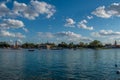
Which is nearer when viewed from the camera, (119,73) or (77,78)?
(77,78)

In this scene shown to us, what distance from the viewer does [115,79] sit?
2028 inches

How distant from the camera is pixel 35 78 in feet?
174

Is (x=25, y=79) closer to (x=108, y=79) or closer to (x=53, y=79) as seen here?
(x=53, y=79)

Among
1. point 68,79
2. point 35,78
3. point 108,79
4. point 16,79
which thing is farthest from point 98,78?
point 16,79

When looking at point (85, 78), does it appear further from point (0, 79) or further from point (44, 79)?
point (0, 79)

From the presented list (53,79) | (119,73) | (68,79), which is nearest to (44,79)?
(53,79)

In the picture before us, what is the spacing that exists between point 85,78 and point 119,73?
11498 mm

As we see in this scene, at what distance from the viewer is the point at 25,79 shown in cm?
5147

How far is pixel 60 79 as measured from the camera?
52.0 meters

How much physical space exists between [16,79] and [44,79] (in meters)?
6.19

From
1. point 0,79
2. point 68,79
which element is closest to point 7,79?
point 0,79

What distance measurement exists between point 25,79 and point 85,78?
1355 centimetres

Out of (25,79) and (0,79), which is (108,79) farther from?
(0,79)

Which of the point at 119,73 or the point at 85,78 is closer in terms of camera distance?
the point at 85,78
